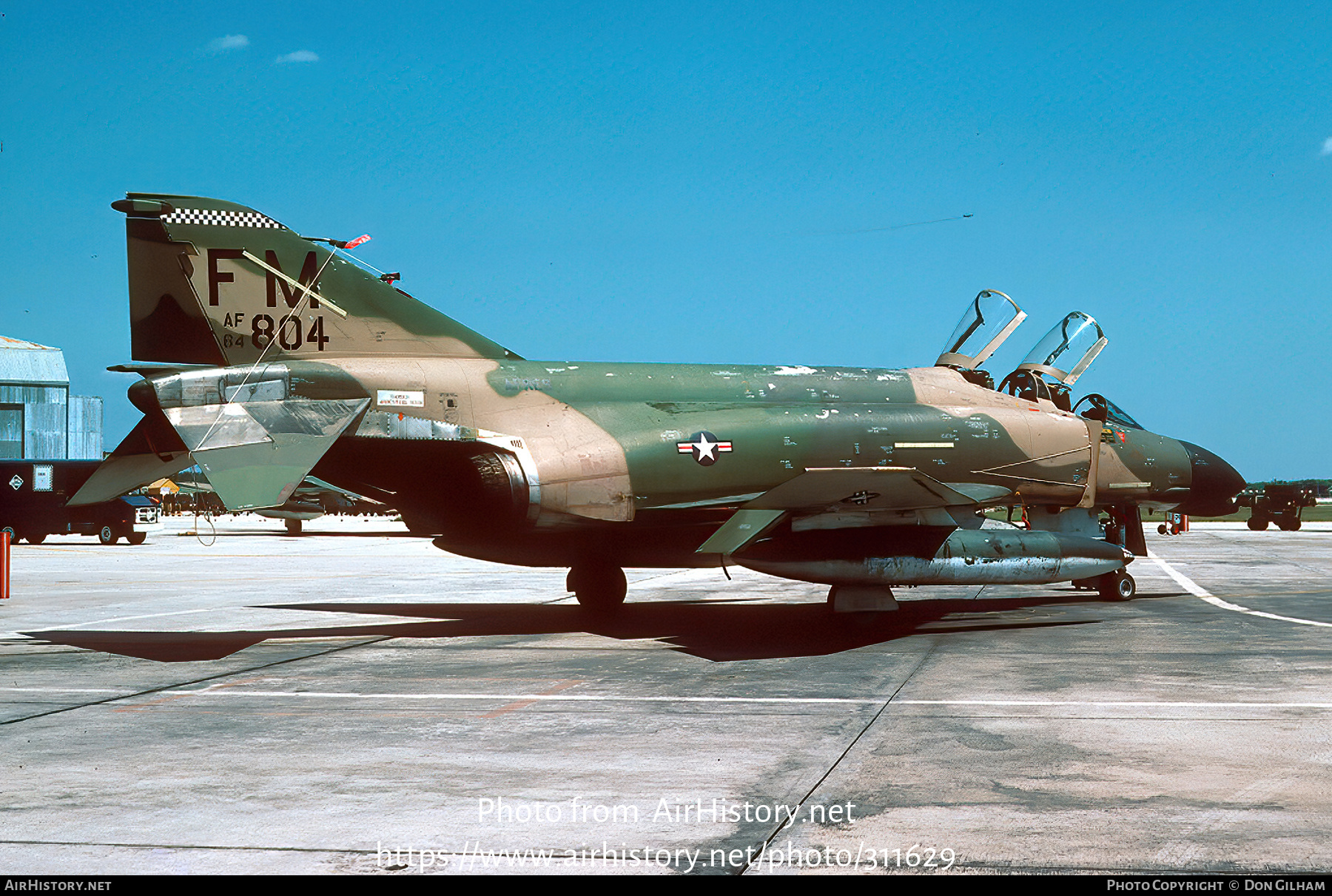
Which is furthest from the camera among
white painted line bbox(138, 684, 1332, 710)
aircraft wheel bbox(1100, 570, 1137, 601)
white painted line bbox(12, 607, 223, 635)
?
aircraft wheel bbox(1100, 570, 1137, 601)

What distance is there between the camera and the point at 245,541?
39562 mm

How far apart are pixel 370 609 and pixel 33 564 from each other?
590 inches

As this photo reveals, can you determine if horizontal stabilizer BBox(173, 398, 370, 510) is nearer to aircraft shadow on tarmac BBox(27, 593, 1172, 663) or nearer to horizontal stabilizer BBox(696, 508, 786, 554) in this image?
aircraft shadow on tarmac BBox(27, 593, 1172, 663)

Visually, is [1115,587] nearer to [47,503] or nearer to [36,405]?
[47,503]

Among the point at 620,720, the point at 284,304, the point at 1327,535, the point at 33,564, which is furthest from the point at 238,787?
the point at 1327,535

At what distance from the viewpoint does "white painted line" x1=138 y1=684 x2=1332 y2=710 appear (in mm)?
7910

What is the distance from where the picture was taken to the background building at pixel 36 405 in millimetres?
66062

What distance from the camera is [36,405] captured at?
67.1 meters

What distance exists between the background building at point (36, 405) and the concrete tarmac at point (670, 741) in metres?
59.7

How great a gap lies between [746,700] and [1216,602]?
10.6 metres

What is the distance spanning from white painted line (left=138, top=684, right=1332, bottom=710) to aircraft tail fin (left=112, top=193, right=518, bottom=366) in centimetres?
413

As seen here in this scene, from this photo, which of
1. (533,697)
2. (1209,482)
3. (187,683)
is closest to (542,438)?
(533,697)

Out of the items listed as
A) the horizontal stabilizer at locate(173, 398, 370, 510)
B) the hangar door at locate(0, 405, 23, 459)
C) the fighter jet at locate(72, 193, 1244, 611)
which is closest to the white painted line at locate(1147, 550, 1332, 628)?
the fighter jet at locate(72, 193, 1244, 611)

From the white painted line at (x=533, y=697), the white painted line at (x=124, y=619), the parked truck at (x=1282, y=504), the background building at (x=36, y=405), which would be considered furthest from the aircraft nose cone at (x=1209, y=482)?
the background building at (x=36, y=405)
